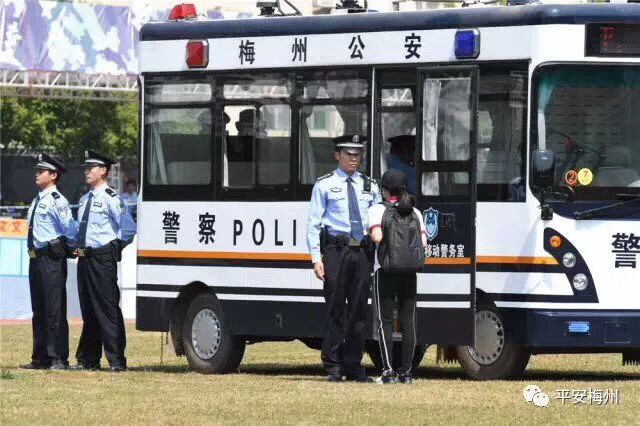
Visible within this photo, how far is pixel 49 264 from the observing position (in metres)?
18.2

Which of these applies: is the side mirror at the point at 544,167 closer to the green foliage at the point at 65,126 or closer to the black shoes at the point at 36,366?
the black shoes at the point at 36,366

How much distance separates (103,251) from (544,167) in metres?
4.43

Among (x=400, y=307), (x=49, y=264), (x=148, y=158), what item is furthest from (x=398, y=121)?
(x=49, y=264)

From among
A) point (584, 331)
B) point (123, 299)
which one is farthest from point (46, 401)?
point (123, 299)

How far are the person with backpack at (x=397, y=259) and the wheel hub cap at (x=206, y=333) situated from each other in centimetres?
263

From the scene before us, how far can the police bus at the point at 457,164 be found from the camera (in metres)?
15.7

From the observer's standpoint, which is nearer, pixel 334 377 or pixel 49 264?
pixel 334 377

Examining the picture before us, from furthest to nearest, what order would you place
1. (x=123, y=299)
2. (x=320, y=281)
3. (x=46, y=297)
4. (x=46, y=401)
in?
(x=123, y=299) < (x=46, y=297) < (x=320, y=281) < (x=46, y=401)

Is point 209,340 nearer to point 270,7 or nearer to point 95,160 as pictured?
point 95,160

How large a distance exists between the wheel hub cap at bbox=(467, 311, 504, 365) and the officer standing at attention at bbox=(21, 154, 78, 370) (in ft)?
13.2

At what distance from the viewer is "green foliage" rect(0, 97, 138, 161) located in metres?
65.4

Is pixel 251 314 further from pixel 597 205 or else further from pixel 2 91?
pixel 2 91

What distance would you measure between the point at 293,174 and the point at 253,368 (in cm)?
A: 267

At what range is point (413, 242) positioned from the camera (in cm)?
1534
